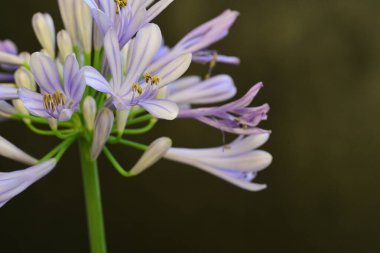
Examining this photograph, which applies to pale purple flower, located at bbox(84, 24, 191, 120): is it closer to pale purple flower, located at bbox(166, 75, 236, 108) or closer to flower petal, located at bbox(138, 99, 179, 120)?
flower petal, located at bbox(138, 99, 179, 120)

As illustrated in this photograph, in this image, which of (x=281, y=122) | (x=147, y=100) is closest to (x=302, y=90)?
(x=281, y=122)

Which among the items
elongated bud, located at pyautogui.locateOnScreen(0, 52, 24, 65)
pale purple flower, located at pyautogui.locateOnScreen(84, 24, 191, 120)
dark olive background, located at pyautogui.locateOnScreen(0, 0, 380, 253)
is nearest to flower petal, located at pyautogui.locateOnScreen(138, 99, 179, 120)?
pale purple flower, located at pyautogui.locateOnScreen(84, 24, 191, 120)

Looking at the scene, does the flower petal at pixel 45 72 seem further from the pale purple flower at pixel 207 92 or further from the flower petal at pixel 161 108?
the pale purple flower at pixel 207 92

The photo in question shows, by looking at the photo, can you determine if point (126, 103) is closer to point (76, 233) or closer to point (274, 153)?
point (274, 153)

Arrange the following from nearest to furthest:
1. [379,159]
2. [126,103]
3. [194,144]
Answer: [126,103] < [379,159] < [194,144]

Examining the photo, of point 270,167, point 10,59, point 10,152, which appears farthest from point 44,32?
point 270,167

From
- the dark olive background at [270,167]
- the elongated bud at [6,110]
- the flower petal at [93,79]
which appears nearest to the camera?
the flower petal at [93,79]

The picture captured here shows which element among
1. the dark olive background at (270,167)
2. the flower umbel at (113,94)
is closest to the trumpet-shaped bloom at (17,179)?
the flower umbel at (113,94)

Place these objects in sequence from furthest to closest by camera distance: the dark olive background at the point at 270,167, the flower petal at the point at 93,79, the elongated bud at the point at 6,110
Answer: the dark olive background at the point at 270,167 → the elongated bud at the point at 6,110 → the flower petal at the point at 93,79
